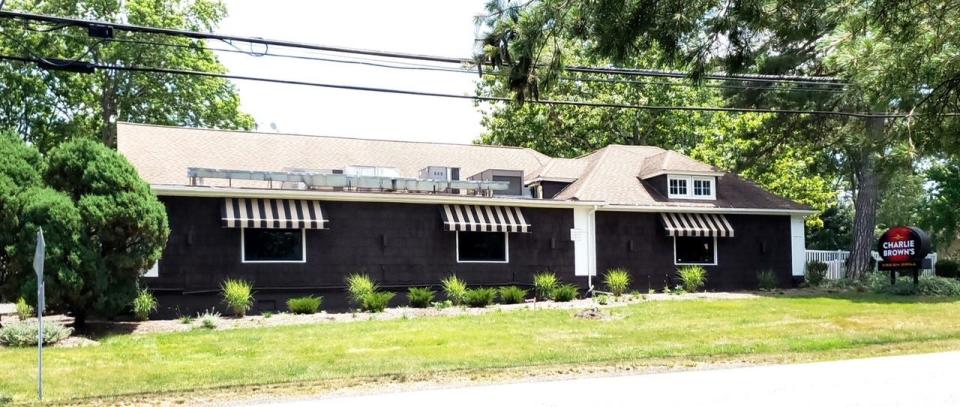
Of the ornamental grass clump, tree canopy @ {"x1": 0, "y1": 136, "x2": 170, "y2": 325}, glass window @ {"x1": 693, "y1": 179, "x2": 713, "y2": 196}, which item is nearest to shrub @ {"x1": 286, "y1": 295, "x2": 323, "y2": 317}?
the ornamental grass clump

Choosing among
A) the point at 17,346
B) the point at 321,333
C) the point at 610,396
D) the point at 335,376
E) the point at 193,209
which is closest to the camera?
the point at 610,396

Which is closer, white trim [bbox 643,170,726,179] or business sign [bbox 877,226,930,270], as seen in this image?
business sign [bbox 877,226,930,270]

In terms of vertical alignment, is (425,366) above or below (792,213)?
below

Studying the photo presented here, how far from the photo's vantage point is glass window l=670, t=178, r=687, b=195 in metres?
28.2

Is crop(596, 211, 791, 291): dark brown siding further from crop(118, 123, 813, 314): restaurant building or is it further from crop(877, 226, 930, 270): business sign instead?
crop(877, 226, 930, 270): business sign

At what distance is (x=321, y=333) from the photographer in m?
17.1

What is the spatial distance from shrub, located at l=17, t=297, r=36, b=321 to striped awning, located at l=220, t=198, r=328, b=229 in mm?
5120

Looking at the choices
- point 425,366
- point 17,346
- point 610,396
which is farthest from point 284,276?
point 610,396

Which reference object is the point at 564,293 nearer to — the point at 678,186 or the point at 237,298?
the point at 678,186

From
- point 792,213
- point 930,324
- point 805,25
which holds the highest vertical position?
point 805,25

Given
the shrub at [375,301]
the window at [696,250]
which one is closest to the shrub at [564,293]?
the shrub at [375,301]

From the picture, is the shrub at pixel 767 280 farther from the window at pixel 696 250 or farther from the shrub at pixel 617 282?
the shrub at pixel 617 282

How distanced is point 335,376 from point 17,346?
711cm

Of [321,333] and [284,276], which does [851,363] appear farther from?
[284,276]
